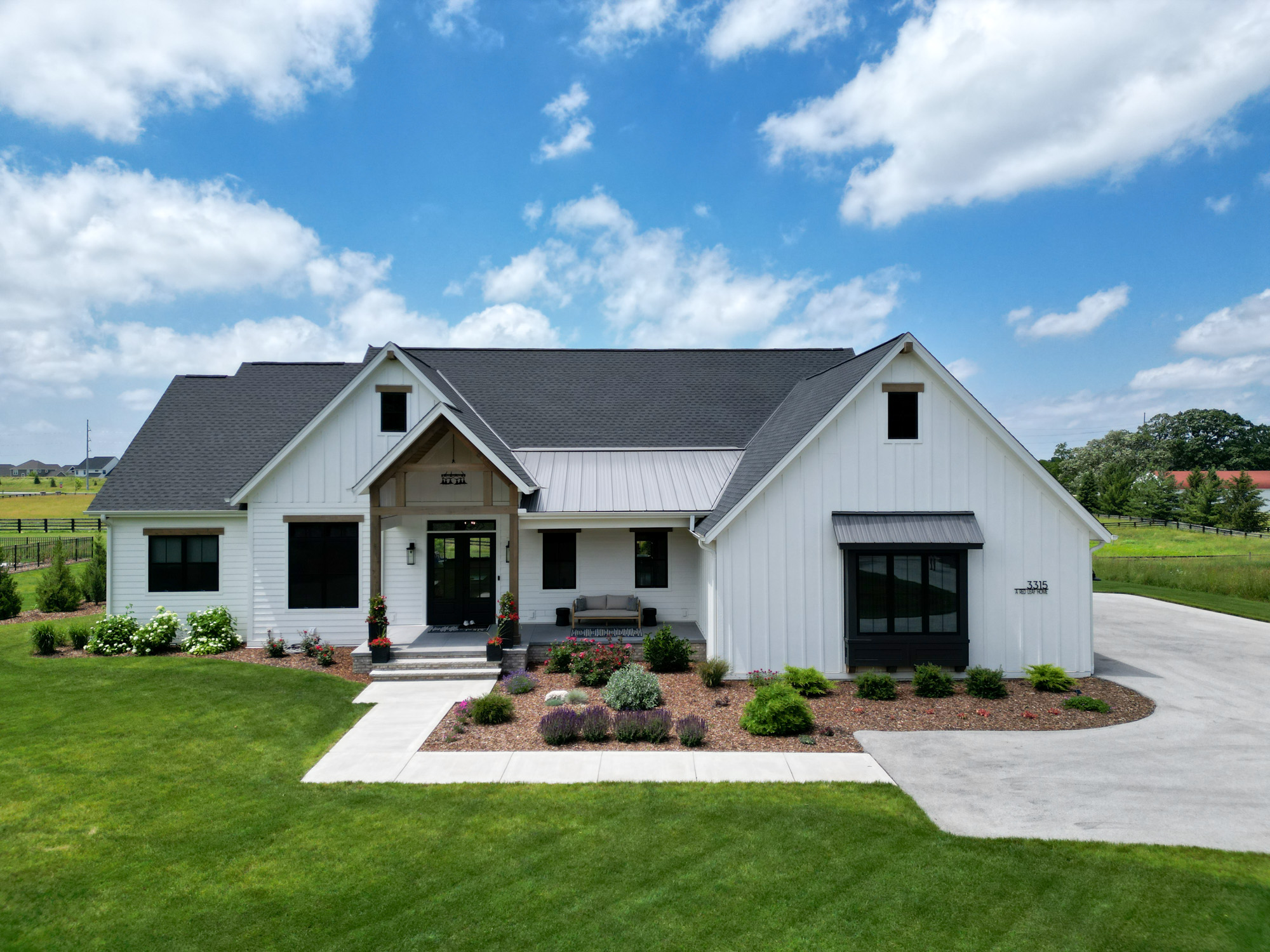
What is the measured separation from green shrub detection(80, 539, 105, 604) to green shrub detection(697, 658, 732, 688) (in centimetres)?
2084

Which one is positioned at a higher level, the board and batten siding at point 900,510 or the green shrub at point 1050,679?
the board and batten siding at point 900,510

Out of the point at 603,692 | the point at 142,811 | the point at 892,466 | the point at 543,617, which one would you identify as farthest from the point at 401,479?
the point at 892,466

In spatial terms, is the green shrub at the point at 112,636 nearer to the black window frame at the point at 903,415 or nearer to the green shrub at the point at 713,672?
the green shrub at the point at 713,672

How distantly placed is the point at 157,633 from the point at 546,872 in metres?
13.8

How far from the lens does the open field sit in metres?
45.9

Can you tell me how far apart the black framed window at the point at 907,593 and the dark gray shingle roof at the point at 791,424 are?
2.82 meters

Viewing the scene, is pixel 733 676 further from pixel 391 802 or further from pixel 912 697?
pixel 391 802

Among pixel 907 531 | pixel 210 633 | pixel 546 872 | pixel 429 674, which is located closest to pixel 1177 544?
pixel 907 531

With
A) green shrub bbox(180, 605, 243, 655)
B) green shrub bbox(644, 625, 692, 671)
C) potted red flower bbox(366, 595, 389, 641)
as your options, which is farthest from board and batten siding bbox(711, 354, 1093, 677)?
green shrub bbox(180, 605, 243, 655)

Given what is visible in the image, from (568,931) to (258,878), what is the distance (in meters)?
3.19

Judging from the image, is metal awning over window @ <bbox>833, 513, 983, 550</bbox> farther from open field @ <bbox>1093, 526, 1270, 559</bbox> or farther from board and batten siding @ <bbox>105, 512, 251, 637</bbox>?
open field @ <bbox>1093, 526, 1270, 559</bbox>

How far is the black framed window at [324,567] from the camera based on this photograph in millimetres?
16172

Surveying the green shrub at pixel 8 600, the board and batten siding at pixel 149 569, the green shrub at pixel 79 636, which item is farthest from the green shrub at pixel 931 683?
the green shrub at pixel 8 600

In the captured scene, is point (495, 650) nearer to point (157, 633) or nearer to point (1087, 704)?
point (157, 633)
